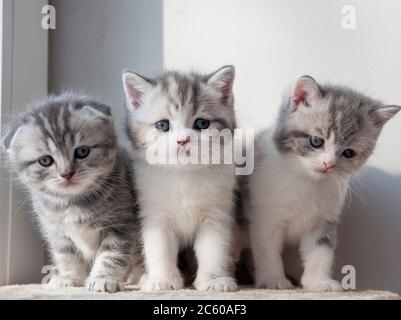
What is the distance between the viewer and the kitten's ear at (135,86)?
5.36 feet

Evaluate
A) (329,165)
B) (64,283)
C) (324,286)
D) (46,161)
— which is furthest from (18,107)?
(324,286)

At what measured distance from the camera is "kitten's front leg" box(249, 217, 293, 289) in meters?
1.68

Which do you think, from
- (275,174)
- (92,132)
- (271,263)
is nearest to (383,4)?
(275,174)

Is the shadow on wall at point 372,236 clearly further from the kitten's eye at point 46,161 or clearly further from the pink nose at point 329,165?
the kitten's eye at point 46,161

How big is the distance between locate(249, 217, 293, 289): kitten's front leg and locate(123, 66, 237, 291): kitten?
96 millimetres

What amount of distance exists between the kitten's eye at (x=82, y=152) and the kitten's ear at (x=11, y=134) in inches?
7.4

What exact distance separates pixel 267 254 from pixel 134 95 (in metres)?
0.65

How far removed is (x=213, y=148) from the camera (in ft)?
5.21

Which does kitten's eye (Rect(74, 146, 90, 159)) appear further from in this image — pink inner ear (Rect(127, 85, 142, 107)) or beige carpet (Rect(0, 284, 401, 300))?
beige carpet (Rect(0, 284, 401, 300))

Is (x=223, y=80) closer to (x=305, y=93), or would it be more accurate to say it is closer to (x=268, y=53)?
(x=305, y=93)

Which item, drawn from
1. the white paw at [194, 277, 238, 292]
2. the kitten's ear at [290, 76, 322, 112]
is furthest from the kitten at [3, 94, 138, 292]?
the kitten's ear at [290, 76, 322, 112]

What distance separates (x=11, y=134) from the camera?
1.63 meters
